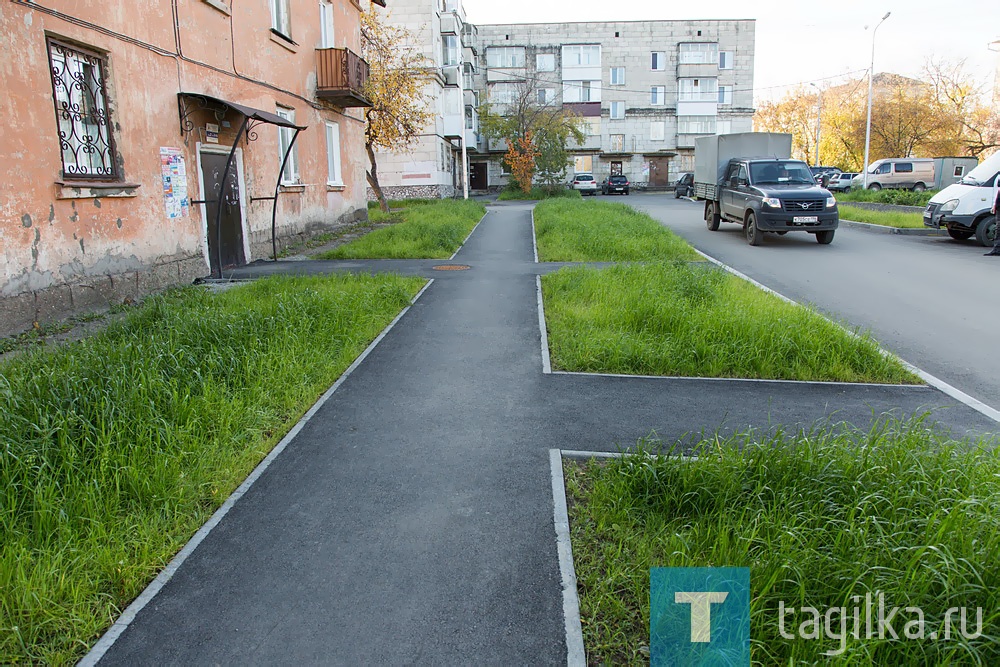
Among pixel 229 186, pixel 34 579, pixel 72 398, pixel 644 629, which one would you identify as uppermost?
pixel 229 186

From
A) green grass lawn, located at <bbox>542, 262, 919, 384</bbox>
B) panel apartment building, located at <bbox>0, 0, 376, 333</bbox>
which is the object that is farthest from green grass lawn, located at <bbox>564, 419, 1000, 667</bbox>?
panel apartment building, located at <bbox>0, 0, 376, 333</bbox>

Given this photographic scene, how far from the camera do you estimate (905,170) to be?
132 ft

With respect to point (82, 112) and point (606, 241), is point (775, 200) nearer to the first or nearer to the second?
point (606, 241)

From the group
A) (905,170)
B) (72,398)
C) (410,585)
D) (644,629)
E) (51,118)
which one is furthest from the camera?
(905,170)

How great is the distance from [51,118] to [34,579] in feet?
23.4

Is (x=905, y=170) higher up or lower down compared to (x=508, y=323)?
higher up

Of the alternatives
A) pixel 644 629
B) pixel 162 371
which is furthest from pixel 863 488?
pixel 162 371

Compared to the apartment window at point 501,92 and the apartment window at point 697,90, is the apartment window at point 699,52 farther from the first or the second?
the apartment window at point 501,92

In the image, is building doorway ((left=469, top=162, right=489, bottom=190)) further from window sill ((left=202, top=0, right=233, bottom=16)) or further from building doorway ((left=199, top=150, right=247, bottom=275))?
window sill ((left=202, top=0, right=233, bottom=16))

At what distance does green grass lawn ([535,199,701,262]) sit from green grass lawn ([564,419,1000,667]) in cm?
941

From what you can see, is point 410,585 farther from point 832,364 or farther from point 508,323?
point 508,323

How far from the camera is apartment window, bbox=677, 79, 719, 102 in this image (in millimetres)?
63219

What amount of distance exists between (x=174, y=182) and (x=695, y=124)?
60045mm

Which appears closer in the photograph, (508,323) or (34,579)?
(34,579)
